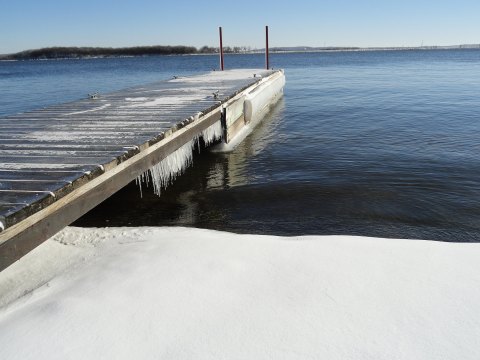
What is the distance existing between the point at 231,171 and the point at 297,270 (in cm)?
537

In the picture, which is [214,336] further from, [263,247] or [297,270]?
[263,247]

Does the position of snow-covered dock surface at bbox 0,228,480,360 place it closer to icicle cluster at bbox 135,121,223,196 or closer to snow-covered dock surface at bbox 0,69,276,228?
snow-covered dock surface at bbox 0,69,276,228

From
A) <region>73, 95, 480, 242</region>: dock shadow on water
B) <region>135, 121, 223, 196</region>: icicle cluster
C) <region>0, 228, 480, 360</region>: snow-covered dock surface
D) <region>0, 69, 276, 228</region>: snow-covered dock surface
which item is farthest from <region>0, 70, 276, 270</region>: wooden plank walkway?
<region>73, 95, 480, 242</region>: dock shadow on water

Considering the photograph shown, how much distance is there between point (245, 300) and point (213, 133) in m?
7.44

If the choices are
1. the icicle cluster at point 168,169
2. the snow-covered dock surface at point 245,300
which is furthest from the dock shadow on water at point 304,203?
the snow-covered dock surface at point 245,300

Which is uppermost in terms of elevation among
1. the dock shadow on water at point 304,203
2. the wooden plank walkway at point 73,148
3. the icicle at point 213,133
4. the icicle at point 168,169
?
the wooden plank walkway at point 73,148

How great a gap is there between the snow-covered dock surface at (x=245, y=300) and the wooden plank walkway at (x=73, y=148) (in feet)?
2.12

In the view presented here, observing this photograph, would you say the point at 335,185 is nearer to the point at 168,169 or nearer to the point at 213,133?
the point at 168,169

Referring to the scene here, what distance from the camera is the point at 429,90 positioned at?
23.6 meters

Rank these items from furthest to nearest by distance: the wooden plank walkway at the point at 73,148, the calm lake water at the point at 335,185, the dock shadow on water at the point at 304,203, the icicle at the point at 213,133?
1. the icicle at the point at 213,133
2. the calm lake water at the point at 335,185
3. the dock shadow on water at the point at 304,203
4. the wooden plank walkway at the point at 73,148

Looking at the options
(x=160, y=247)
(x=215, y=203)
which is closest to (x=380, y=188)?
(x=215, y=203)

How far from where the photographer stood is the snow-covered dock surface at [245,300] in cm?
286

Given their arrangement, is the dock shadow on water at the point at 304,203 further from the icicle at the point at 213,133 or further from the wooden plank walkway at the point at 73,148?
the wooden plank walkway at the point at 73,148

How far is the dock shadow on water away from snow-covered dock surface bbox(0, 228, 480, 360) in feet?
4.13
